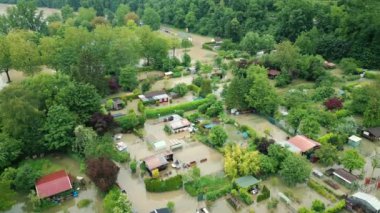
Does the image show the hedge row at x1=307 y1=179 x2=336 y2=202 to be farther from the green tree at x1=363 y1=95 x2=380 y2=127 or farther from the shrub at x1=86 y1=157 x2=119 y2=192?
the shrub at x1=86 y1=157 x2=119 y2=192

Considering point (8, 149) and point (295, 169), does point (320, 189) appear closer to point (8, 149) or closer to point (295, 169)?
point (295, 169)

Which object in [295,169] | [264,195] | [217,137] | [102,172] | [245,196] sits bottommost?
[264,195]

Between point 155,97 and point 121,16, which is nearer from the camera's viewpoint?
point 155,97

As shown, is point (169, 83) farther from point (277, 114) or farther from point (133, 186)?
point (133, 186)

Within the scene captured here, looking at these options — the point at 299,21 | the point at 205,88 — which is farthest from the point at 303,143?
the point at 299,21

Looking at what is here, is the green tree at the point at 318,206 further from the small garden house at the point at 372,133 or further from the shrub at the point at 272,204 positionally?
the small garden house at the point at 372,133

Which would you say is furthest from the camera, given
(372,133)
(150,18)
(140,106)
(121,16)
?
(121,16)
